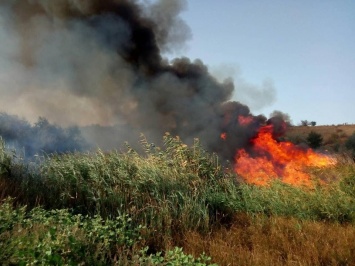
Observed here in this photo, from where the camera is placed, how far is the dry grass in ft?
20.0

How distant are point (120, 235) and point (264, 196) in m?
4.64

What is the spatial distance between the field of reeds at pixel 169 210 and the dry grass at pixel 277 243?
2cm

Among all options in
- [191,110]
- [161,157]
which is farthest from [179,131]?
[161,157]

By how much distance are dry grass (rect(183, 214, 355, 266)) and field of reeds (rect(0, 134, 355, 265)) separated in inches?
0.9

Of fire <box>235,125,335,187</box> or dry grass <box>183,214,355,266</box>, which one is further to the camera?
fire <box>235,125,335,187</box>

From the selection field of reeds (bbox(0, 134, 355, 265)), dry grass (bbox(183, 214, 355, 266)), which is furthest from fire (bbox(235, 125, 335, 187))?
dry grass (bbox(183, 214, 355, 266))

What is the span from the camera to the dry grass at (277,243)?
20.0 feet

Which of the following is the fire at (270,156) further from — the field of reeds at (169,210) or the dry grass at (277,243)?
the dry grass at (277,243)

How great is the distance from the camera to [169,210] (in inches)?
322

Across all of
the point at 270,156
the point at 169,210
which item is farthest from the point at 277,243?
the point at 270,156

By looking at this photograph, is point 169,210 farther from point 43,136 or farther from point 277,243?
point 43,136

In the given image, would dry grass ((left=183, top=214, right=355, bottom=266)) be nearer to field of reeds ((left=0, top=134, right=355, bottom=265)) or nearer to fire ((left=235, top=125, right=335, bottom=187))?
field of reeds ((left=0, top=134, right=355, bottom=265))

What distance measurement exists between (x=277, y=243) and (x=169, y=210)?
234cm

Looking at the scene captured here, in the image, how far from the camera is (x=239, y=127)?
27484mm
